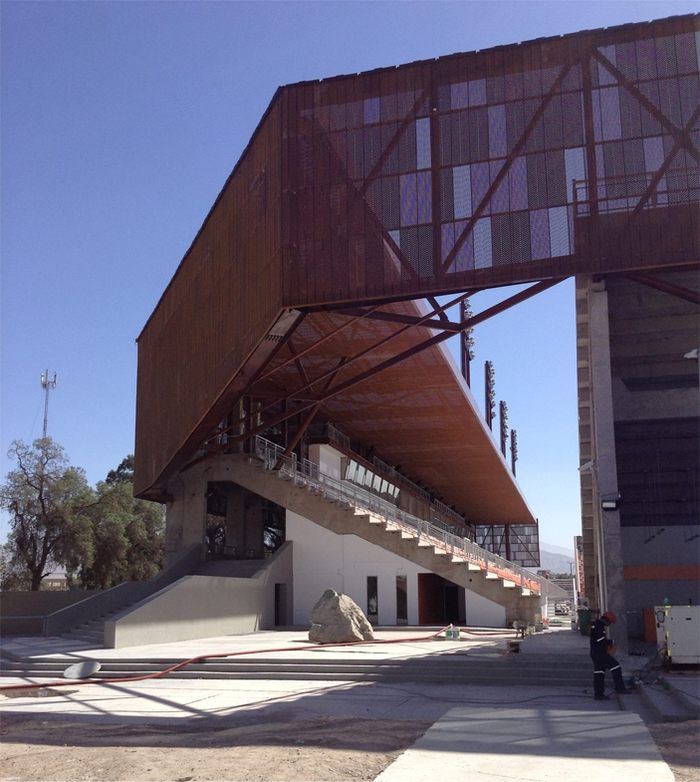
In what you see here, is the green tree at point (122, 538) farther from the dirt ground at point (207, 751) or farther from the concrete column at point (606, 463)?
the dirt ground at point (207, 751)

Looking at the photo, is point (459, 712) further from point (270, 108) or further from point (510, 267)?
point (270, 108)

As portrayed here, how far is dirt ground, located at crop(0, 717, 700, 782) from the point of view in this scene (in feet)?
27.8

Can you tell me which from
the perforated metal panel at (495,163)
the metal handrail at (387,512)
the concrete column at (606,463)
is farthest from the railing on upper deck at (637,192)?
the metal handrail at (387,512)

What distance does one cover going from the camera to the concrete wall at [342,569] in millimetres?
33438

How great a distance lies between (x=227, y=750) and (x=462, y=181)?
1752 cm

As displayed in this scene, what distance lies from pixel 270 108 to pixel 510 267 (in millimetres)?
9765

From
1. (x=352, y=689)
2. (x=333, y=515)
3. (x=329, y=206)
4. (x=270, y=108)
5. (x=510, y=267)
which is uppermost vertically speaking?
(x=270, y=108)

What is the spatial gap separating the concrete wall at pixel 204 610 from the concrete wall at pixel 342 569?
0.65m

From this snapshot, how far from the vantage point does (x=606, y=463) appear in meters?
20.5

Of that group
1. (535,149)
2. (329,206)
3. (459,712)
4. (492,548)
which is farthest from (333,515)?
(492,548)

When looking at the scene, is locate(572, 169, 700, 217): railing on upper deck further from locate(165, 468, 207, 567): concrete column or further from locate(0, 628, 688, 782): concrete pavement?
locate(165, 468, 207, 567): concrete column

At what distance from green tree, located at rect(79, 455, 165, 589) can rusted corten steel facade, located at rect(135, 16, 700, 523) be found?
83.7 ft

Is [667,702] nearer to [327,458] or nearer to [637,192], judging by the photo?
[637,192]

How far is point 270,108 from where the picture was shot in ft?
85.5
